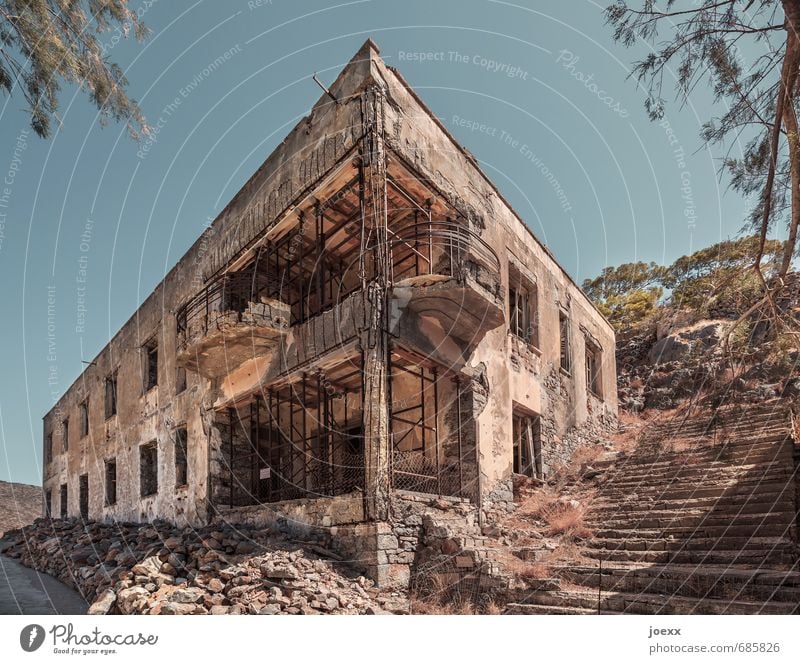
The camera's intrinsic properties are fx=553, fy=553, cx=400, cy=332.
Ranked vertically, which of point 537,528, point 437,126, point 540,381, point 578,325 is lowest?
point 537,528

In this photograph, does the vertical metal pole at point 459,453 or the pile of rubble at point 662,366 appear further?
the pile of rubble at point 662,366

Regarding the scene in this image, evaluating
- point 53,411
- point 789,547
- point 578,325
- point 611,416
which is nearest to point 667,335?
point 611,416

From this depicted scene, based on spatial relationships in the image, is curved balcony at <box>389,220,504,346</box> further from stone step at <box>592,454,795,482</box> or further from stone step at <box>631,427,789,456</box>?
stone step at <box>592,454,795,482</box>

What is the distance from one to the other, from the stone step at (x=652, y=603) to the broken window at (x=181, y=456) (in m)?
9.92

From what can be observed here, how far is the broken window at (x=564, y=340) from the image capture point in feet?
50.4

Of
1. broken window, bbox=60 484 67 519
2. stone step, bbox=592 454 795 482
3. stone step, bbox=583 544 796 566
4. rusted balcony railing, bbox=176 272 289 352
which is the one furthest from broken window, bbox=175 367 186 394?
broken window, bbox=60 484 67 519

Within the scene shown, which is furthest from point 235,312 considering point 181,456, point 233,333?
point 181,456

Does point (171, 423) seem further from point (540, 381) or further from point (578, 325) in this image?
point (578, 325)

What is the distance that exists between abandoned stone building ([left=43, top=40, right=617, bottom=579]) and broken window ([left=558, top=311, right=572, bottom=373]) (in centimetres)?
7

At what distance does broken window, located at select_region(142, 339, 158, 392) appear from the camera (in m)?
16.4

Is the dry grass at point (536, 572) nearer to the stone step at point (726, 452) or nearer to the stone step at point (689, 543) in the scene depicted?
the stone step at point (689, 543)

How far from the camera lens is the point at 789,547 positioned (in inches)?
270

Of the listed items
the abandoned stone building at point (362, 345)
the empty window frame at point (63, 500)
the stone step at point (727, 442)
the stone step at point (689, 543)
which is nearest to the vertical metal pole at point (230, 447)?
the abandoned stone building at point (362, 345)

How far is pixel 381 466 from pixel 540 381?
6.40 metres
